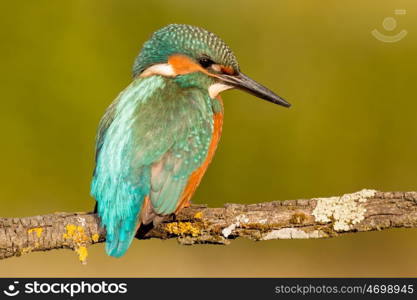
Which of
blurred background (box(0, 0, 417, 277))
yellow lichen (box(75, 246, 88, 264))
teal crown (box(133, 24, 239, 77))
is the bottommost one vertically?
yellow lichen (box(75, 246, 88, 264))

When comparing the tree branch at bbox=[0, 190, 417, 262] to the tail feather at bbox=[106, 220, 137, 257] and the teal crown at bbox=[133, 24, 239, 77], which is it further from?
the teal crown at bbox=[133, 24, 239, 77]

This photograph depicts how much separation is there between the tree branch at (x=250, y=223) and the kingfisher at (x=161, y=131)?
118 mm

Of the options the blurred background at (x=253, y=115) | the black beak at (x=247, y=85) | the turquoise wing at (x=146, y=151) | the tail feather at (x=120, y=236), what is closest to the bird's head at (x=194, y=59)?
the black beak at (x=247, y=85)

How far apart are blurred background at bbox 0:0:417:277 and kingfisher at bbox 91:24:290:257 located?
2.03 meters

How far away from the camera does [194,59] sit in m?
3.99

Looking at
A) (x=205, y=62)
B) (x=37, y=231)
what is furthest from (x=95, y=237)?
(x=205, y=62)

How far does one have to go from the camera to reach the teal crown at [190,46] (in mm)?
3984

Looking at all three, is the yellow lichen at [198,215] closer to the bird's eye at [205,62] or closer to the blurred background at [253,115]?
the bird's eye at [205,62]

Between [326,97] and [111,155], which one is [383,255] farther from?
[111,155]

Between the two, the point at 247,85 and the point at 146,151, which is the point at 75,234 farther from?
the point at 247,85

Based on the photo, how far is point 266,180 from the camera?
6.21 meters

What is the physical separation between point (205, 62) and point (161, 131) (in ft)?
1.65

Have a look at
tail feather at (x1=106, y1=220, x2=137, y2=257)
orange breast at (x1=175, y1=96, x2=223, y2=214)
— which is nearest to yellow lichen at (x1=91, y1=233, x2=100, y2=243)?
tail feather at (x1=106, y1=220, x2=137, y2=257)

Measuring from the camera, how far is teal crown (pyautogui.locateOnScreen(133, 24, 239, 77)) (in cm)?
398
